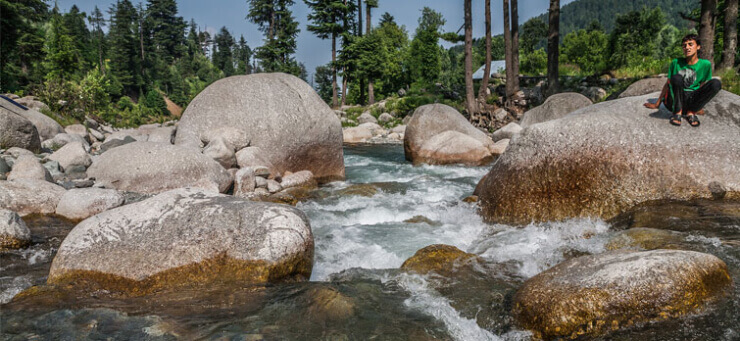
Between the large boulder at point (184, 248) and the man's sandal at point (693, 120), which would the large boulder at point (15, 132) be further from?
the man's sandal at point (693, 120)

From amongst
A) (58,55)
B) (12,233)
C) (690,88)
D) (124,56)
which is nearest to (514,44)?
(690,88)

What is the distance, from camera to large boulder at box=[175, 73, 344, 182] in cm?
924

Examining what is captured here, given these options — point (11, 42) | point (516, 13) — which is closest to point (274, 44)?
point (11, 42)

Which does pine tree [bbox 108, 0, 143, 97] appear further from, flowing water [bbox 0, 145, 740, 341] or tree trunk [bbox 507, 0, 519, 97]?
flowing water [bbox 0, 145, 740, 341]

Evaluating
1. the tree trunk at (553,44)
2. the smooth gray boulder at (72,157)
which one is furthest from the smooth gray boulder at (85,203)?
the tree trunk at (553,44)

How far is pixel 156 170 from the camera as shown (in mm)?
7383

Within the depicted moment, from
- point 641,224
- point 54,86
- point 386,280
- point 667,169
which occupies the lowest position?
point 386,280

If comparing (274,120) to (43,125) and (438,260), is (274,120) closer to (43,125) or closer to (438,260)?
(438,260)

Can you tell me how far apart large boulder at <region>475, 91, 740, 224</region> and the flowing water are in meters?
0.25

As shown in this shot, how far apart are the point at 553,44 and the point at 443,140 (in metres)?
8.69

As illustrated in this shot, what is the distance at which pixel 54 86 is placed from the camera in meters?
19.2

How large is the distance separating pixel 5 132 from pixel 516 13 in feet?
68.2

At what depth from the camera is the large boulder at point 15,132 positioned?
382 inches

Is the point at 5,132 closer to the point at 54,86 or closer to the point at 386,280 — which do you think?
the point at 386,280
